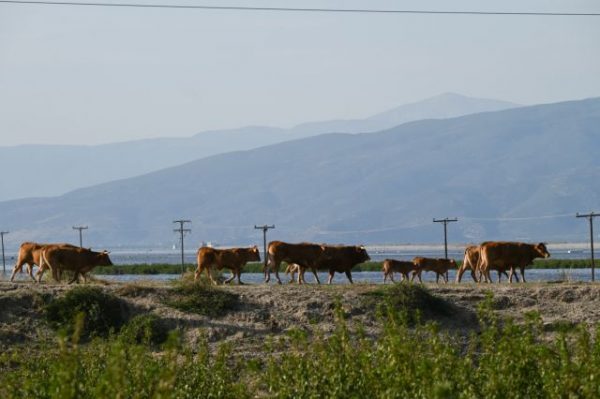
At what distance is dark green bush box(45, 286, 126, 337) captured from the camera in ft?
96.4

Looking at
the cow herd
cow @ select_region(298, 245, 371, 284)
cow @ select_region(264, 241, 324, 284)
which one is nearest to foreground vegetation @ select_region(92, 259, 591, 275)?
the cow herd

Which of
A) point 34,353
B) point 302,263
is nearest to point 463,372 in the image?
point 34,353

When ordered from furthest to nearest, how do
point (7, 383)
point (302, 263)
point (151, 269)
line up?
1. point (151, 269)
2. point (302, 263)
3. point (7, 383)

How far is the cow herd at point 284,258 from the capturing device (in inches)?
1453

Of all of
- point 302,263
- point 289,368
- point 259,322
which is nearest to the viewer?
point 289,368

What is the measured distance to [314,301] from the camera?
101ft

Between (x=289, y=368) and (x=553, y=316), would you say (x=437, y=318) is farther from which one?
(x=289, y=368)

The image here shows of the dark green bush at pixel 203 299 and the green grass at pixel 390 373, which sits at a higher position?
the dark green bush at pixel 203 299

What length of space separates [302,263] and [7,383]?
24.7m

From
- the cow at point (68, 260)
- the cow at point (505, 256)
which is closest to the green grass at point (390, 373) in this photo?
the cow at point (68, 260)

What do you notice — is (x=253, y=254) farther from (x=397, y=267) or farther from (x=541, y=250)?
(x=397, y=267)

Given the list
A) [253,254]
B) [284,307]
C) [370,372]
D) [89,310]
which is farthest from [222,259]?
[370,372]

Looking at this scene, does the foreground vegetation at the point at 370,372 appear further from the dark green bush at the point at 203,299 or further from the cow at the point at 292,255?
the cow at the point at 292,255

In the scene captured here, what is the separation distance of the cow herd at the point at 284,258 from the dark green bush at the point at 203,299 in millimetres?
4923
